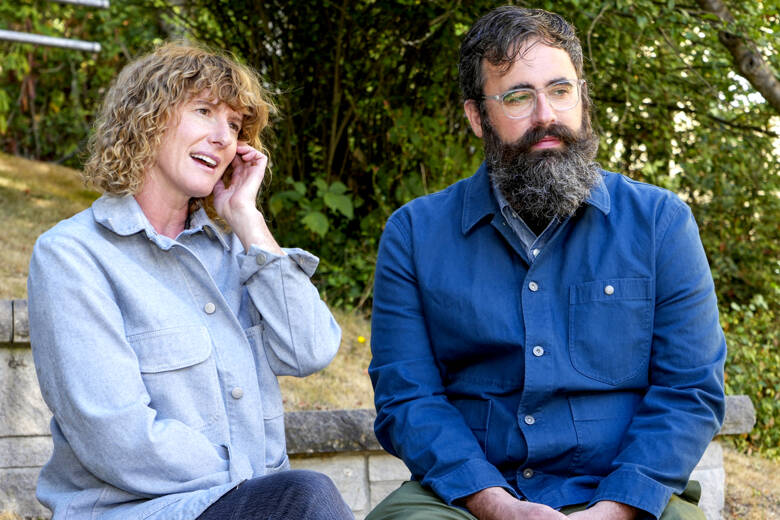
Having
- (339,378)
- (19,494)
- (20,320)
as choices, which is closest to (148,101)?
(20,320)

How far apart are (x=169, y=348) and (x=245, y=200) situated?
518mm

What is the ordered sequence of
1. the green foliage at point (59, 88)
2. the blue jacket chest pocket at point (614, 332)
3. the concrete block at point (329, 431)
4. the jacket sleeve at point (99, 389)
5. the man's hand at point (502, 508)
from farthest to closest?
1. the green foliage at point (59, 88)
2. the concrete block at point (329, 431)
3. the blue jacket chest pocket at point (614, 332)
4. the man's hand at point (502, 508)
5. the jacket sleeve at point (99, 389)

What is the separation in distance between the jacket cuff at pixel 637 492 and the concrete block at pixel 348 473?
4.21 ft

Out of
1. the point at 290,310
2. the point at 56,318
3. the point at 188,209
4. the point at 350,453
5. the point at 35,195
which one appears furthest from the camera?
the point at 35,195

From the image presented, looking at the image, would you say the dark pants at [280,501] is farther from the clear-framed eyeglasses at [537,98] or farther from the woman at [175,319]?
the clear-framed eyeglasses at [537,98]

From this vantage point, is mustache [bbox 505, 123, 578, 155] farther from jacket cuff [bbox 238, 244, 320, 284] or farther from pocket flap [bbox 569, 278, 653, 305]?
jacket cuff [bbox 238, 244, 320, 284]

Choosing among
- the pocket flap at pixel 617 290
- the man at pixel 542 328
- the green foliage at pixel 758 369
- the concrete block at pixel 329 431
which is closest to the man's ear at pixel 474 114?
the man at pixel 542 328

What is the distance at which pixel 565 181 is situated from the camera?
2.53 metres

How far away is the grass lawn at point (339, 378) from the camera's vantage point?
4.17m

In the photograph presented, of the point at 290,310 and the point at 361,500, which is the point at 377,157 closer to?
the point at 361,500

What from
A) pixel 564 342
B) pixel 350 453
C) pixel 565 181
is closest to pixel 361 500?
pixel 350 453

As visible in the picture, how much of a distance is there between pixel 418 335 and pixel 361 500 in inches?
43.4

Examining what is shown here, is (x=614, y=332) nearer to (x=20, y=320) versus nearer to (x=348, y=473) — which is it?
(x=348, y=473)

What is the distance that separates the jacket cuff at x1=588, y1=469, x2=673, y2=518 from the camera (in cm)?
223
